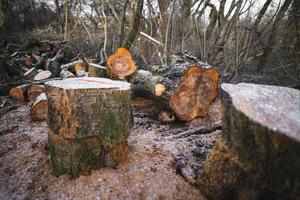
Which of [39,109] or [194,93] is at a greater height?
[194,93]

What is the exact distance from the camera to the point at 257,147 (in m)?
1.27

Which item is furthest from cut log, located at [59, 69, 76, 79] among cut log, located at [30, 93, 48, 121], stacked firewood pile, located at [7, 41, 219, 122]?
cut log, located at [30, 93, 48, 121]

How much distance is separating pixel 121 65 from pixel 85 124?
6.95 feet

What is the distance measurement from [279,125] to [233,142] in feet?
1.06

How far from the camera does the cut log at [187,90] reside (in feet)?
9.83

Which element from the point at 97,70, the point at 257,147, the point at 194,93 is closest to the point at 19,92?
the point at 97,70

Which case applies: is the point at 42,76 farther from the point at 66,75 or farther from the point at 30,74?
the point at 66,75

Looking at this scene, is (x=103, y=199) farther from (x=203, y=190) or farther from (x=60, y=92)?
(x=60, y=92)

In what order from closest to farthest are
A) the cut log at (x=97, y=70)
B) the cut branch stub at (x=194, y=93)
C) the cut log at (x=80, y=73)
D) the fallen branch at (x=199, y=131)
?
the fallen branch at (x=199, y=131), the cut branch stub at (x=194, y=93), the cut log at (x=97, y=70), the cut log at (x=80, y=73)

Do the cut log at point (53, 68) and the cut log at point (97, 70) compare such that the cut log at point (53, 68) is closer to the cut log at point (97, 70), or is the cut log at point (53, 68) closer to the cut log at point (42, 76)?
the cut log at point (42, 76)

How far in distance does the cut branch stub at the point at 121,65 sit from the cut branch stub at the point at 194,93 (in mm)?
1162

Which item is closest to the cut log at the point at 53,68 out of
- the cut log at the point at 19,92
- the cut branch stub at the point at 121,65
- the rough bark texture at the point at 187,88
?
the cut log at the point at 19,92

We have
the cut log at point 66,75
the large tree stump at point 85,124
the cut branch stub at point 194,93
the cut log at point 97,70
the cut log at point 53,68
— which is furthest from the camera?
the cut log at point 53,68

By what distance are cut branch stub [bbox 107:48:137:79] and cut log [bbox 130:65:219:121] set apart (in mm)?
844
